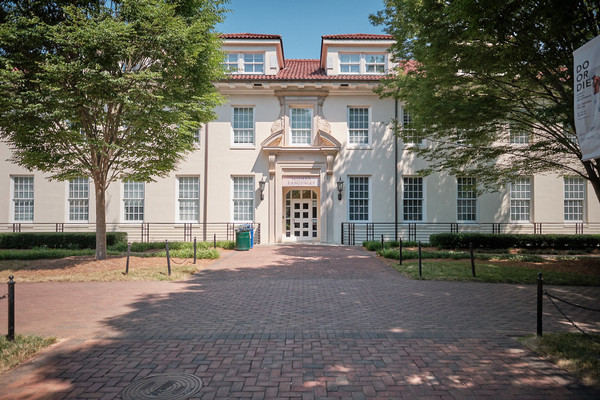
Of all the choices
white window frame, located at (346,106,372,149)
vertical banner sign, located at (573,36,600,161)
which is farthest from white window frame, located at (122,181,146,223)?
vertical banner sign, located at (573,36,600,161)

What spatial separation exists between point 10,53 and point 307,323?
11026mm

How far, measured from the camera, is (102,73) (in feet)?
28.3

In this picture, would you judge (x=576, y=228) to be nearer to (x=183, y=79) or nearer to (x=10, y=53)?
(x=183, y=79)

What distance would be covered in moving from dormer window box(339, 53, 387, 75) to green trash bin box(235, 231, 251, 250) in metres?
11.3

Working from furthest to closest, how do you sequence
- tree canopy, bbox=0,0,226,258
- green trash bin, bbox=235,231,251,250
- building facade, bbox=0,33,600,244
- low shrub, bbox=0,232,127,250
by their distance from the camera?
building facade, bbox=0,33,600,244, low shrub, bbox=0,232,127,250, green trash bin, bbox=235,231,251,250, tree canopy, bbox=0,0,226,258

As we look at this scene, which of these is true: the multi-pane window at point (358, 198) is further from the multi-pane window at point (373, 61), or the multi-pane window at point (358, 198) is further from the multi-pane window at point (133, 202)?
the multi-pane window at point (133, 202)

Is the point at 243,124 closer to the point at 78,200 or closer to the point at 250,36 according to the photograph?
the point at 250,36

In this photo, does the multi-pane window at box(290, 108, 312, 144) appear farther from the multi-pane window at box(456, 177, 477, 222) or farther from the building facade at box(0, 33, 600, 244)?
the multi-pane window at box(456, 177, 477, 222)

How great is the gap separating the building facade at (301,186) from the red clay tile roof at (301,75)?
16 centimetres

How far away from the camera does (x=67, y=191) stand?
19.0 m

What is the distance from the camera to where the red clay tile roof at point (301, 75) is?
60.1ft

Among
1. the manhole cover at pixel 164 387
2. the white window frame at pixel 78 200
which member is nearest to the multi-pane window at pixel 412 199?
the manhole cover at pixel 164 387

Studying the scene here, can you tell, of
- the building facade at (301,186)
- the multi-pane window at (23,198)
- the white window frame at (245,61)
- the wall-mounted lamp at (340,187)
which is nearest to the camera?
the wall-mounted lamp at (340,187)

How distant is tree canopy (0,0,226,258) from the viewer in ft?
29.0
